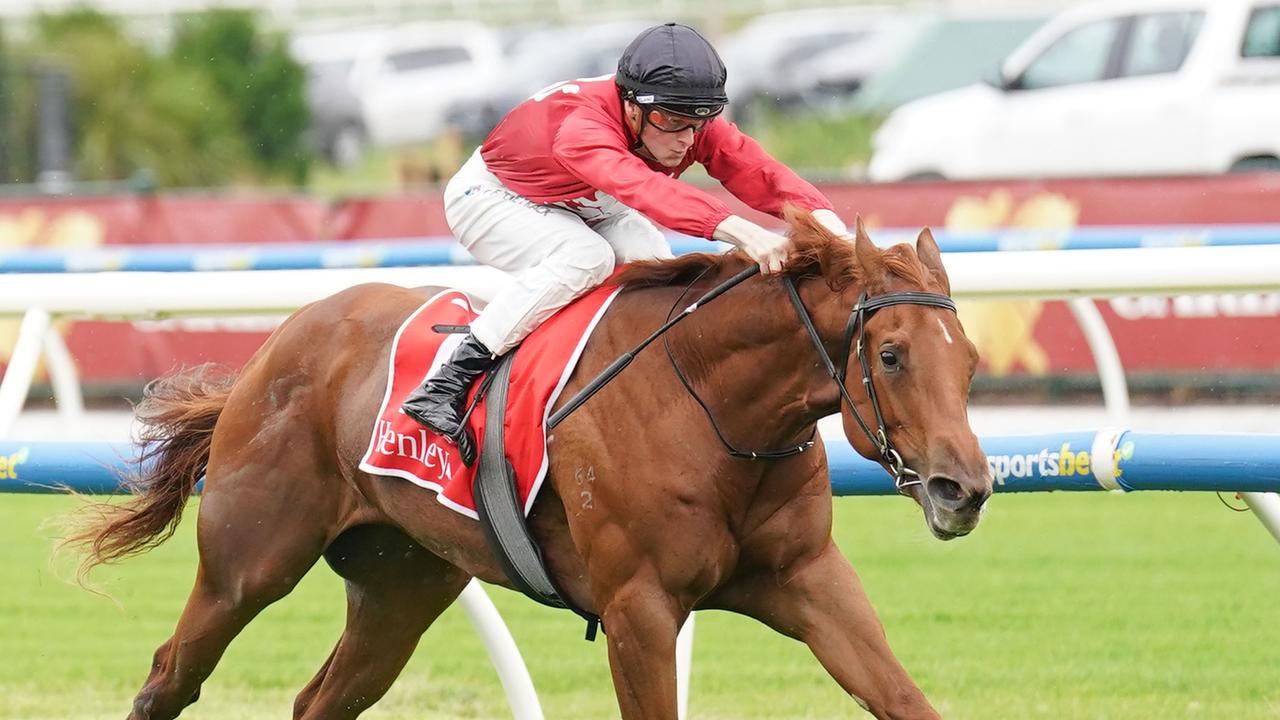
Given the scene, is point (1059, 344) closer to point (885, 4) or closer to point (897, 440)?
point (897, 440)

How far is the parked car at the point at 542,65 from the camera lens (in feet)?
81.5

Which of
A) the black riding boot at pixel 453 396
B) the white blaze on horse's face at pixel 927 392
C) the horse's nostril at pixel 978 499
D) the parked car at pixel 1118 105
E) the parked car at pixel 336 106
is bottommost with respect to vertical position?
the parked car at pixel 336 106

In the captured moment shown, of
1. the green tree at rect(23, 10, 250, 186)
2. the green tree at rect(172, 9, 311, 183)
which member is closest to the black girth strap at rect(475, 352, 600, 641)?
the green tree at rect(23, 10, 250, 186)

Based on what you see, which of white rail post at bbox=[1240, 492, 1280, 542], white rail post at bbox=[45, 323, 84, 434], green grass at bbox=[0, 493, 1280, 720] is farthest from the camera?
white rail post at bbox=[45, 323, 84, 434]

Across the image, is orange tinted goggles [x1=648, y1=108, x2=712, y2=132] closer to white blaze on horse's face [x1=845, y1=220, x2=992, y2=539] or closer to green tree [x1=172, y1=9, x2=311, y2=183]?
white blaze on horse's face [x1=845, y1=220, x2=992, y2=539]

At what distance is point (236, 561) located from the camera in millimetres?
4641

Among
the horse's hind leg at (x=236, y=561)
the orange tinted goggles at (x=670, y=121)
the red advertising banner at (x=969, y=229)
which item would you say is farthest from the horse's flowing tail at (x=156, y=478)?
the red advertising banner at (x=969, y=229)

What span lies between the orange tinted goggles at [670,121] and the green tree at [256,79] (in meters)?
21.5

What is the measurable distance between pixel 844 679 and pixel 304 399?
1582mm

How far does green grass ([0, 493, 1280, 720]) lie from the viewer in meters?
5.59

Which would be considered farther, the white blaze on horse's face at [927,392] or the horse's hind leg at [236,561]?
the horse's hind leg at [236,561]

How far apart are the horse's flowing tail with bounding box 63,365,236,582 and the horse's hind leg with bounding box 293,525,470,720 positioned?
48 centimetres

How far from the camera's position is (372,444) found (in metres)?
4.39

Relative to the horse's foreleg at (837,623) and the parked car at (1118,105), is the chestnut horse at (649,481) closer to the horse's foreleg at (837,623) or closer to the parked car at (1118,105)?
the horse's foreleg at (837,623)
